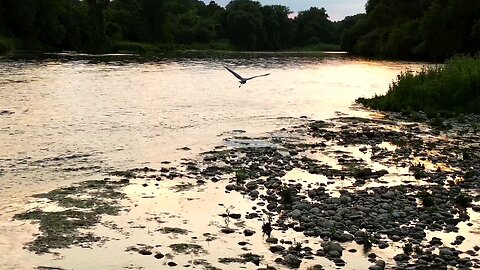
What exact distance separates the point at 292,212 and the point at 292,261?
278 cm

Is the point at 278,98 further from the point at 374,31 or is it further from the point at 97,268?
the point at 374,31

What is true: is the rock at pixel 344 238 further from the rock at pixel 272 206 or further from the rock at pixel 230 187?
the rock at pixel 230 187

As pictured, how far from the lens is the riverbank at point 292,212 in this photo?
35.0ft

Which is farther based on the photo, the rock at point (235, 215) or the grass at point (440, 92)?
the grass at point (440, 92)

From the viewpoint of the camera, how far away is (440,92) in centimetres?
3141

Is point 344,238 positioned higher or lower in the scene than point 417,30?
lower

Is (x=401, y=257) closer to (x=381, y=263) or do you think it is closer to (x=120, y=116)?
(x=381, y=263)

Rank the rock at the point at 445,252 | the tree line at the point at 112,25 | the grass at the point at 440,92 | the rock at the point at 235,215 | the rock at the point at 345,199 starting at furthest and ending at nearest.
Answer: the tree line at the point at 112,25 → the grass at the point at 440,92 → the rock at the point at 345,199 → the rock at the point at 235,215 → the rock at the point at 445,252

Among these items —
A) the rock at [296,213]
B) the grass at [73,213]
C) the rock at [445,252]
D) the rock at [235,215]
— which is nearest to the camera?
the rock at [445,252]

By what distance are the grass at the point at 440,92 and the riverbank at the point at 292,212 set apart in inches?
380

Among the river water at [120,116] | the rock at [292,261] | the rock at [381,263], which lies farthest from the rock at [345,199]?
the river water at [120,116]

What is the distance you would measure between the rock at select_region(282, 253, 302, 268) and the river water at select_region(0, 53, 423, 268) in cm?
459

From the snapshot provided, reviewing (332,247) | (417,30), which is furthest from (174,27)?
(332,247)

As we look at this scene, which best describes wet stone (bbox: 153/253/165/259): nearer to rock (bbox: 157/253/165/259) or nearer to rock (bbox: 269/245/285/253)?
rock (bbox: 157/253/165/259)
